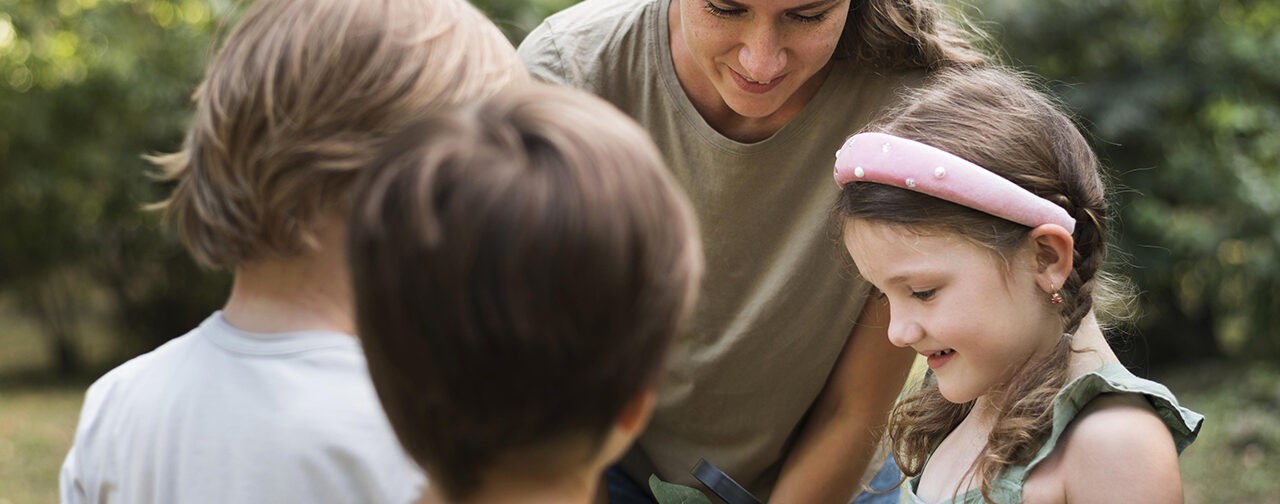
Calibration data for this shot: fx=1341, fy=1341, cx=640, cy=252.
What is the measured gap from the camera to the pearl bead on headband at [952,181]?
7.02 feet

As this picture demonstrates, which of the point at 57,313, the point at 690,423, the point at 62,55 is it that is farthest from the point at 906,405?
the point at 57,313

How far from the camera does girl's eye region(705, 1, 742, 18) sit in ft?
7.58

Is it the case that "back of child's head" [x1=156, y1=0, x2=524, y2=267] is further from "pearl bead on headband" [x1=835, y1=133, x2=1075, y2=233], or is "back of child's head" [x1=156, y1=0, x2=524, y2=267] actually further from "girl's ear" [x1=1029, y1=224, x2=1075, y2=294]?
"girl's ear" [x1=1029, y1=224, x2=1075, y2=294]

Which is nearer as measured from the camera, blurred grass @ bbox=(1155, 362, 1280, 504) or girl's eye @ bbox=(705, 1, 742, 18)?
girl's eye @ bbox=(705, 1, 742, 18)

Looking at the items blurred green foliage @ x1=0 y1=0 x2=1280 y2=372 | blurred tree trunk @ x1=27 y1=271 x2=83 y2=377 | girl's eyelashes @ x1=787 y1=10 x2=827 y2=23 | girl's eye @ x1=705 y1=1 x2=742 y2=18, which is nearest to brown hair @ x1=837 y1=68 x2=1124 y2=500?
girl's eyelashes @ x1=787 y1=10 x2=827 y2=23

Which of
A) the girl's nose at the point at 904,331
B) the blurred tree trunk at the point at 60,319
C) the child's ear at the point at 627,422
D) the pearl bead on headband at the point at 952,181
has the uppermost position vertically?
the child's ear at the point at 627,422

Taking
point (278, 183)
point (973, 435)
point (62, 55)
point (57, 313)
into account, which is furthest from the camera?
point (57, 313)

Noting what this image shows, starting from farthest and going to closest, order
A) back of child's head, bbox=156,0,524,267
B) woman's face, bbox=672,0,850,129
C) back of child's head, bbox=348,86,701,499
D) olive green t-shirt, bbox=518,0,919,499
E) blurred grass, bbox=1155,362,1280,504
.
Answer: blurred grass, bbox=1155,362,1280,504
olive green t-shirt, bbox=518,0,919,499
woman's face, bbox=672,0,850,129
back of child's head, bbox=156,0,524,267
back of child's head, bbox=348,86,701,499

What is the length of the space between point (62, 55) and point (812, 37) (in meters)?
7.74

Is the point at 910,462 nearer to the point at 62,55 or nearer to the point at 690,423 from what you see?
the point at 690,423

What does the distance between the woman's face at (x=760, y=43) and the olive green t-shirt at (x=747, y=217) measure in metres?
0.10

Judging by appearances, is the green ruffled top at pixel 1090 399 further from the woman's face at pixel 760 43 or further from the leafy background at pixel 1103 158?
the leafy background at pixel 1103 158

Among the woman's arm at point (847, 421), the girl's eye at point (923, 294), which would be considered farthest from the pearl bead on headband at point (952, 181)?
the woman's arm at point (847, 421)

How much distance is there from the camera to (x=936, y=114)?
2.25m
